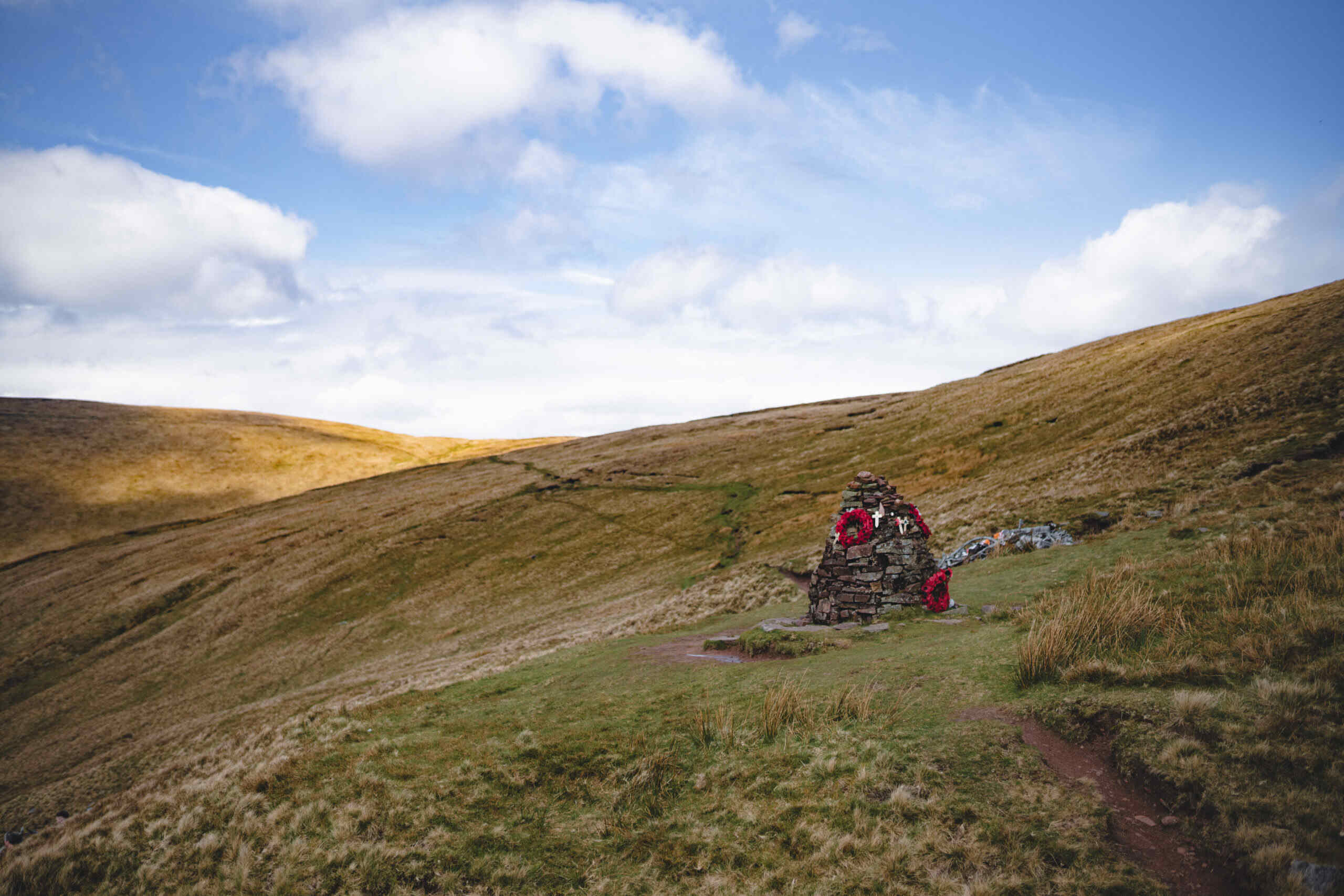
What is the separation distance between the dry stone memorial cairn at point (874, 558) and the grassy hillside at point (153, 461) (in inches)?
4301

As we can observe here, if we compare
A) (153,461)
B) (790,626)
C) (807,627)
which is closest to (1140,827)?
(807,627)

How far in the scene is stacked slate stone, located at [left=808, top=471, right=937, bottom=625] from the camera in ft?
63.5

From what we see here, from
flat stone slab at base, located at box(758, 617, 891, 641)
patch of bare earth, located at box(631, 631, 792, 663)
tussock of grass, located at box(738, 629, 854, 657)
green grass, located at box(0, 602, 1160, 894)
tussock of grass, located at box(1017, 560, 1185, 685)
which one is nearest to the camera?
green grass, located at box(0, 602, 1160, 894)

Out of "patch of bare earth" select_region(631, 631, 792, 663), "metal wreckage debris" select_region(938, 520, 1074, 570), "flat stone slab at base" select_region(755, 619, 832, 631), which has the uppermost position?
"metal wreckage debris" select_region(938, 520, 1074, 570)

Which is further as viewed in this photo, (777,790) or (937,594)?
(937,594)

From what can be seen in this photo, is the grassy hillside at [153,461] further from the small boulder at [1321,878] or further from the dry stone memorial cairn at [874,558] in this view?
the small boulder at [1321,878]

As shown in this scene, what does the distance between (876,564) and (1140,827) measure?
12.4m

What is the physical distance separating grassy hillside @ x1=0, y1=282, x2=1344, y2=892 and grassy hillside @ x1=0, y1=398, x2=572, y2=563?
13.0 meters

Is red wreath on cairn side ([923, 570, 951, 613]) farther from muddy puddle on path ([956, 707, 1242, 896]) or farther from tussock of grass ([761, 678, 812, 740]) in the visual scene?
muddy puddle on path ([956, 707, 1242, 896])

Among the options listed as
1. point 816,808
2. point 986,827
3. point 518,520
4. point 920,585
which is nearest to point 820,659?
point 920,585

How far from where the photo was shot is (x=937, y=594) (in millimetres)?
18594

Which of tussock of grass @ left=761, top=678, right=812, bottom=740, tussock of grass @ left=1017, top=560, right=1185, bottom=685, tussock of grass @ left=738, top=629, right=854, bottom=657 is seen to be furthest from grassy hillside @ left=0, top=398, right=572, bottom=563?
tussock of grass @ left=1017, top=560, right=1185, bottom=685

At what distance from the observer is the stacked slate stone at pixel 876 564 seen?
1936 cm

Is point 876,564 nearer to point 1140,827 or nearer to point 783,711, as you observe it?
point 783,711
